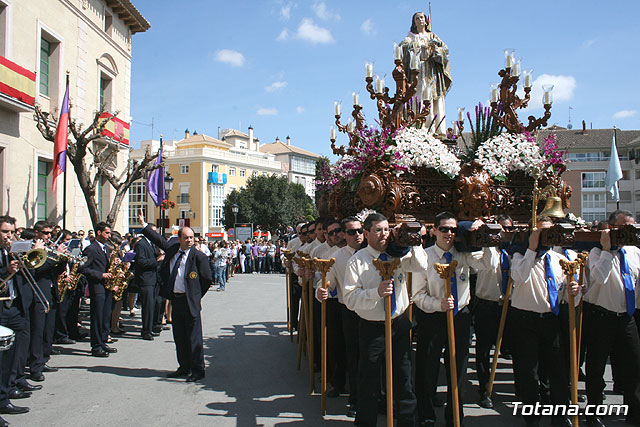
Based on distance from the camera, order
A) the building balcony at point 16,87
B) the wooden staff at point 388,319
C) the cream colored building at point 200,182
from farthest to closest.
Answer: the cream colored building at point 200,182 < the building balcony at point 16,87 < the wooden staff at point 388,319

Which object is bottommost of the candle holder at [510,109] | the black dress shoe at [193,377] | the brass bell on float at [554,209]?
the black dress shoe at [193,377]

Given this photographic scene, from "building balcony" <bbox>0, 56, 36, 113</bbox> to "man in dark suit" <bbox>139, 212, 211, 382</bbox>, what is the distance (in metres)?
10.2

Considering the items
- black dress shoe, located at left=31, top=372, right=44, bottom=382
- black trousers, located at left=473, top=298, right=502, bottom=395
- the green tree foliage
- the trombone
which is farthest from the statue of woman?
the green tree foliage

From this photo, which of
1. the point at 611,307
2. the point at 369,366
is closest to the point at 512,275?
the point at 611,307

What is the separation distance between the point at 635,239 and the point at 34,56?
17726mm

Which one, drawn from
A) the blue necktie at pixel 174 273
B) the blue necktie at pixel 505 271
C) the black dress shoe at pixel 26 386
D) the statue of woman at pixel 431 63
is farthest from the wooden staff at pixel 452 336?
the black dress shoe at pixel 26 386

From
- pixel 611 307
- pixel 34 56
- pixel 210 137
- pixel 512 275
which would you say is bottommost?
pixel 611 307

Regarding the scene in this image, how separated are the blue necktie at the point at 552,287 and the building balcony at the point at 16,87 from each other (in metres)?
14.9

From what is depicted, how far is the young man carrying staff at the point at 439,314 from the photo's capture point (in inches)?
193

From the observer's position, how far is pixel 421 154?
261 inches

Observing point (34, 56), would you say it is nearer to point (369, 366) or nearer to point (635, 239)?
point (369, 366)

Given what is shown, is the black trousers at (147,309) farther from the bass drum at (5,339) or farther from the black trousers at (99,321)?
the bass drum at (5,339)

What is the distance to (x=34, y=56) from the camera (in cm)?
1639

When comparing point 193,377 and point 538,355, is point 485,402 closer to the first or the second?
point 538,355
